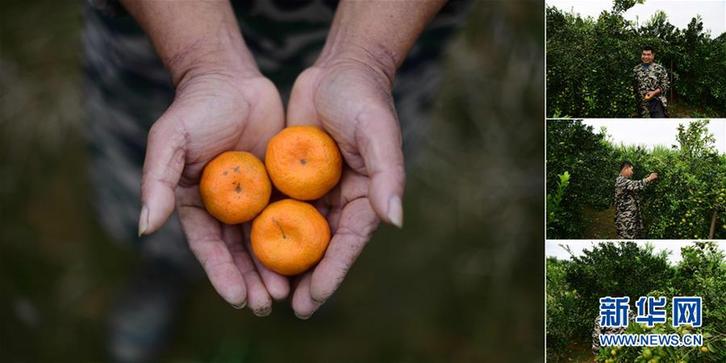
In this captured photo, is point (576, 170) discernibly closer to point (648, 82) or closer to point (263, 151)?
point (648, 82)

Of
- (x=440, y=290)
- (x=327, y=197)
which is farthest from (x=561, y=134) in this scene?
(x=440, y=290)

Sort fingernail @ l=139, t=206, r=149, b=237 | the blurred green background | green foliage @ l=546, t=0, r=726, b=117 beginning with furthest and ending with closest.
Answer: the blurred green background < green foliage @ l=546, t=0, r=726, b=117 < fingernail @ l=139, t=206, r=149, b=237

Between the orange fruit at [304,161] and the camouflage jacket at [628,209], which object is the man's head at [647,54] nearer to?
the camouflage jacket at [628,209]

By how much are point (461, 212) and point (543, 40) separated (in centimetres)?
51

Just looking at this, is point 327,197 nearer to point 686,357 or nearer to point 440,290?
point 440,290

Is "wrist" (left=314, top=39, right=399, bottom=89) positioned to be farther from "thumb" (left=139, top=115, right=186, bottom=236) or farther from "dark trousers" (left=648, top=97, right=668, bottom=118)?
"dark trousers" (left=648, top=97, right=668, bottom=118)

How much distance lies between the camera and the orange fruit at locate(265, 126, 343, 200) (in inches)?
49.6

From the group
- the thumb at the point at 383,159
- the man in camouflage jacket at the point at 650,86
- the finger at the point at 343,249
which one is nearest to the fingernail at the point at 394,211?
the thumb at the point at 383,159

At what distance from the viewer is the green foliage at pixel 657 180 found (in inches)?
54.0

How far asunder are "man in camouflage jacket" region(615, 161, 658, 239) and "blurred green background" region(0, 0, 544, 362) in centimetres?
35

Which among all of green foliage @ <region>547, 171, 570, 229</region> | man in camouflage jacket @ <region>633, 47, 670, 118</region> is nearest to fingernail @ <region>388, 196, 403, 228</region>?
green foliage @ <region>547, 171, 570, 229</region>

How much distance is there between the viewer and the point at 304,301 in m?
1.27

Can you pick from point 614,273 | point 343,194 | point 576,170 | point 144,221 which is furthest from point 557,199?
point 144,221

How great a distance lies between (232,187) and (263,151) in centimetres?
18
